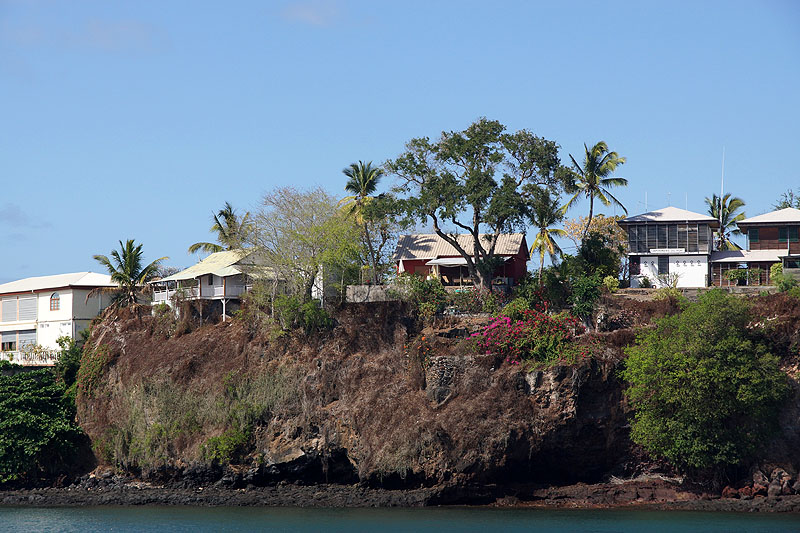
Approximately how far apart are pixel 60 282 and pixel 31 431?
14864 millimetres

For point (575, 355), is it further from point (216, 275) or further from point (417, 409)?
point (216, 275)

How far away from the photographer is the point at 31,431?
5228 centimetres

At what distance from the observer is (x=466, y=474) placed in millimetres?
46219

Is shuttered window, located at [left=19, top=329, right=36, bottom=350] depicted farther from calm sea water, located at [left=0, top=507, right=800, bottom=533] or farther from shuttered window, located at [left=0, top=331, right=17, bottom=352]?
calm sea water, located at [left=0, top=507, right=800, bottom=533]

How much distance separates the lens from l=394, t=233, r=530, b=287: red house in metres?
60.5

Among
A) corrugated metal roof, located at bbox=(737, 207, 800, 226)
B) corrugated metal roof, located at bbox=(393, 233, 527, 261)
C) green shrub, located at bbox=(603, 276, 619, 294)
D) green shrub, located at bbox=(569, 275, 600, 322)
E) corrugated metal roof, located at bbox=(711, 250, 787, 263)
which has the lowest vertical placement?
green shrub, located at bbox=(569, 275, 600, 322)

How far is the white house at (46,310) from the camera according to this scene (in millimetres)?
62875

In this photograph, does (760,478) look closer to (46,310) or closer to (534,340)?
(534,340)

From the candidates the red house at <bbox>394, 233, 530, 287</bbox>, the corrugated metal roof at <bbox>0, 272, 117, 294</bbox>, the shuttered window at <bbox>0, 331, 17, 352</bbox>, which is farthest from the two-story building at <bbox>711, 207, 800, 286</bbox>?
the shuttered window at <bbox>0, 331, 17, 352</bbox>

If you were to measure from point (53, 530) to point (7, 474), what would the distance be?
11.1m

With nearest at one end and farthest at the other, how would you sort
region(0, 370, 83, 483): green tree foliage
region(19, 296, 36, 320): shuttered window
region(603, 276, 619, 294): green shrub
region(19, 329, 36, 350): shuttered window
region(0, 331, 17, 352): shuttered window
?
1. region(0, 370, 83, 483): green tree foliage
2. region(603, 276, 619, 294): green shrub
3. region(19, 329, 36, 350): shuttered window
4. region(19, 296, 36, 320): shuttered window
5. region(0, 331, 17, 352): shuttered window

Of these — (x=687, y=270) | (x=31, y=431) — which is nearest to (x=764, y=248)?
(x=687, y=270)

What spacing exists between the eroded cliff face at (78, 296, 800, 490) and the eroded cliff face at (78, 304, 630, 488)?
0.21ft

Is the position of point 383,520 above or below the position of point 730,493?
below
